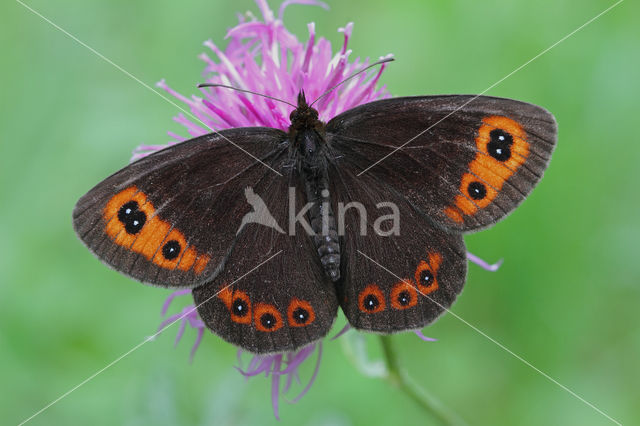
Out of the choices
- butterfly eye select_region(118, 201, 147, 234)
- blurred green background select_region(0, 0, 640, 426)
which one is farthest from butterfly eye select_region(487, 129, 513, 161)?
blurred green background select_region(0, 0, 640, 426)

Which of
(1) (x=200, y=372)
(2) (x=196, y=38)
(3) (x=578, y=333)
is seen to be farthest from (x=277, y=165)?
(2) (x=196, y=38)

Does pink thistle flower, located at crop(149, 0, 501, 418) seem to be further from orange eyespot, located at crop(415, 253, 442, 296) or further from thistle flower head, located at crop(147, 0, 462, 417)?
orange eyespot, located at crop(415, 253, 442, 296)

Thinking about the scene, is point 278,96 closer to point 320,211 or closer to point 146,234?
point 320,211

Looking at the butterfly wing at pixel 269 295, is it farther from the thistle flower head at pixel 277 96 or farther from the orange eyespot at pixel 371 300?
the thistle flower head at pixel 277 96

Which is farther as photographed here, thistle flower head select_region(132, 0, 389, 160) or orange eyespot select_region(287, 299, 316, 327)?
thistle flower head select_region(132, 0, 389, 160)

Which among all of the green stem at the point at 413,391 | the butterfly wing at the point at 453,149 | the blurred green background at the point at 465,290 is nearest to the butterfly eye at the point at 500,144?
the butterfly wing at the point at 453,149

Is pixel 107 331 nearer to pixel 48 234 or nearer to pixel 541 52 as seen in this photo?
pixel 48 234

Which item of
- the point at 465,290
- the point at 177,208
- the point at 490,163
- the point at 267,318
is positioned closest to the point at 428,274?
the point at 490,163
